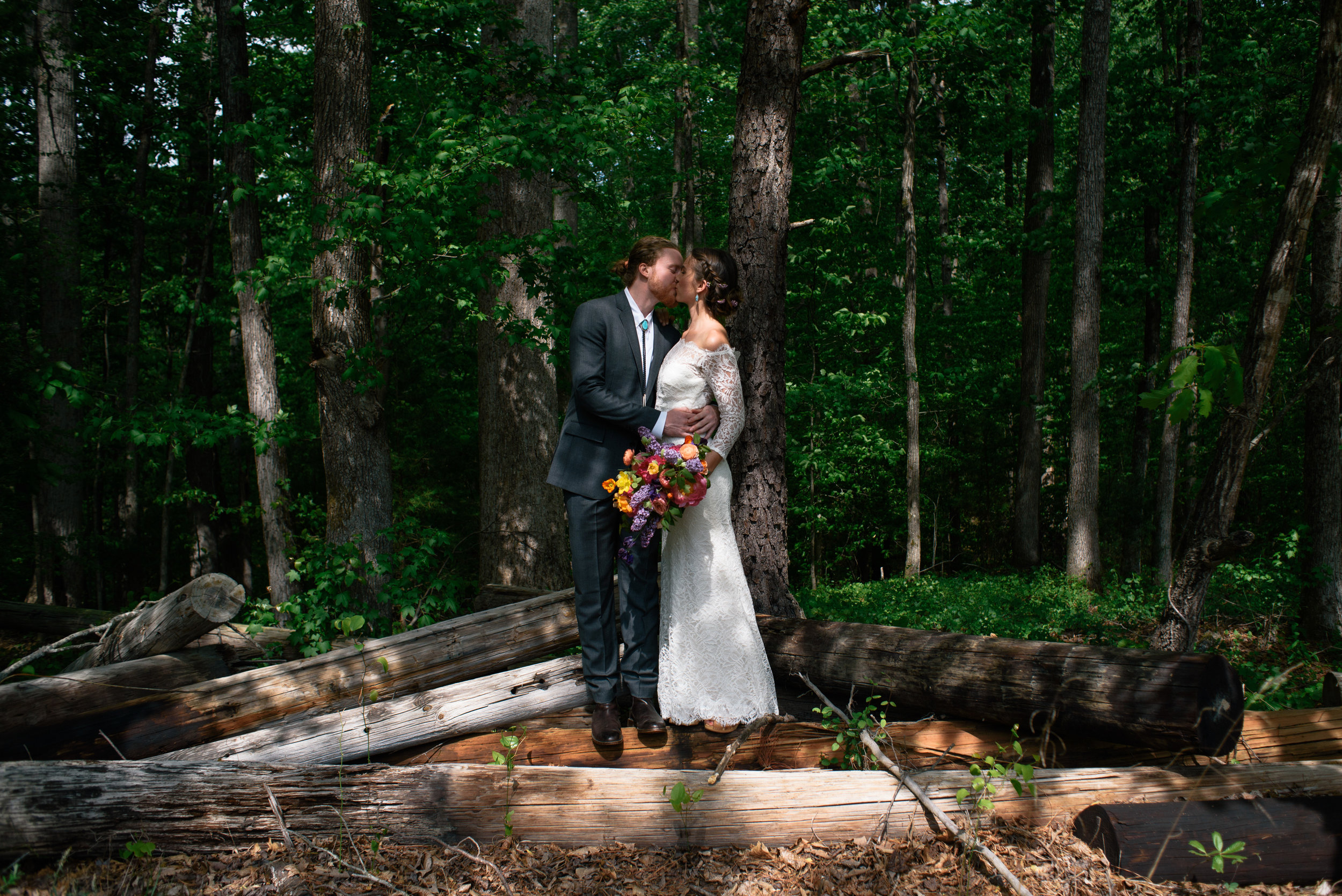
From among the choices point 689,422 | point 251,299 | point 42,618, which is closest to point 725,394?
point 689,422

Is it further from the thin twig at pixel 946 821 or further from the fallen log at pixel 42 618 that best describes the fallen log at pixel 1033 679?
the fallen log at pixel 42 618

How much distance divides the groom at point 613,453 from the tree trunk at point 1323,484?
597 centimetres

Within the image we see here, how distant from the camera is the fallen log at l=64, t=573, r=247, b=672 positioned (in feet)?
14.9

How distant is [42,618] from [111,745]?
21.2ft

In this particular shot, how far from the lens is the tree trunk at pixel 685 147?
1355 cm

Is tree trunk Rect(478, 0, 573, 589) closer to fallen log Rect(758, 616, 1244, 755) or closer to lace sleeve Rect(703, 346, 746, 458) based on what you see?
fallen log Rect(758, 616, 1244, 755)

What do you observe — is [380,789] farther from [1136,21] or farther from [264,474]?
[1136,21]

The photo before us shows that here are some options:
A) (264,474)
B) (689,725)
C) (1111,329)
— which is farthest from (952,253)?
(689,725)

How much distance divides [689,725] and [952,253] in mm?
13424

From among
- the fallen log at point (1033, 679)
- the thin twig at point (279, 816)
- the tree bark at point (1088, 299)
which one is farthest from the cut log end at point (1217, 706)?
the tree bark at point (1088, 299)

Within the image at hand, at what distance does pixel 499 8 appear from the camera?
7578mm

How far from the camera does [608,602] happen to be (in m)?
4.02

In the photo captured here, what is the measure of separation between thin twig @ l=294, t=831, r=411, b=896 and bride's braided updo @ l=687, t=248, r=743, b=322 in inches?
114

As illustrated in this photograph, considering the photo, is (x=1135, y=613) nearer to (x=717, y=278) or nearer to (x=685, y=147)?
→ (x=717, y=278)
